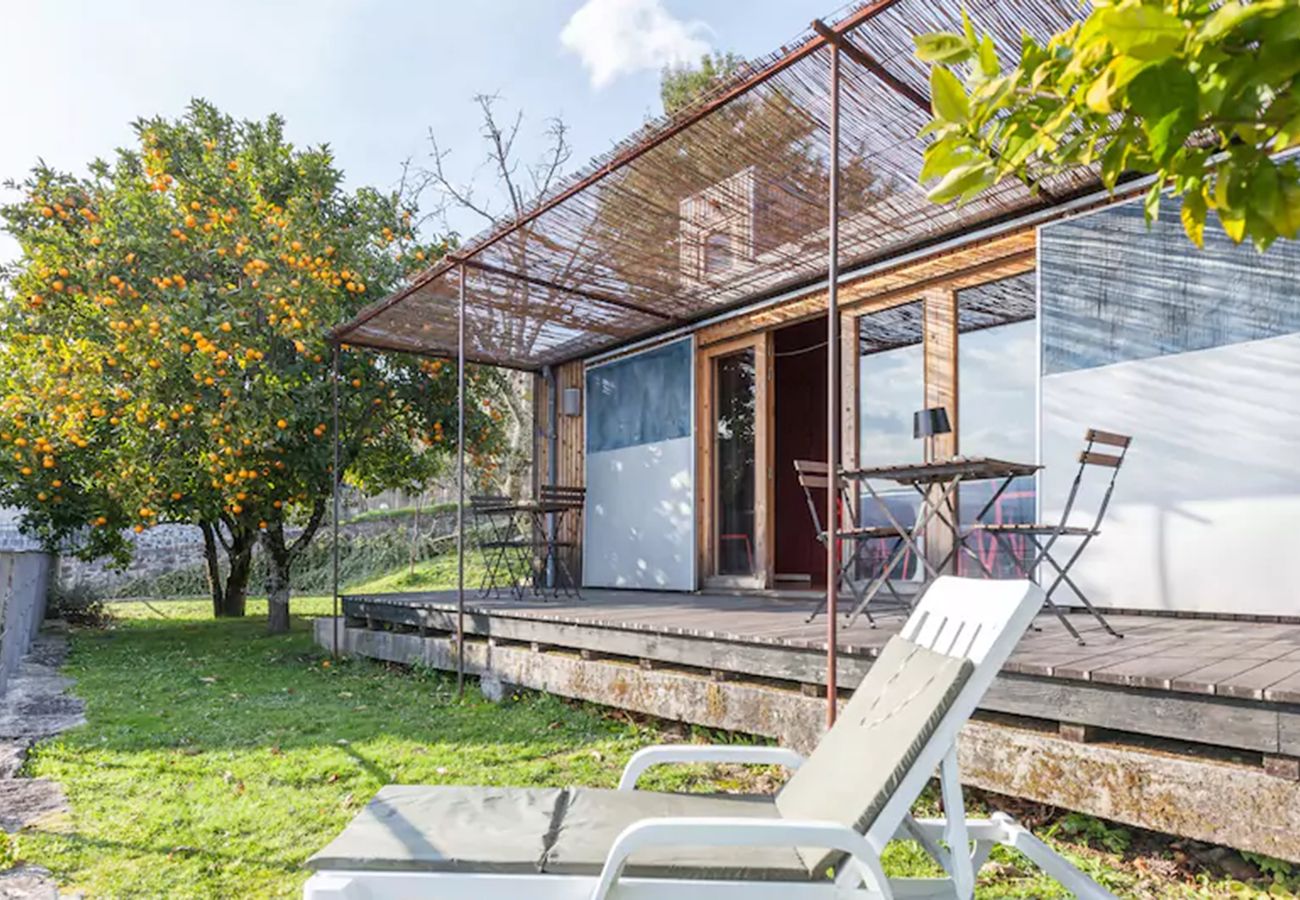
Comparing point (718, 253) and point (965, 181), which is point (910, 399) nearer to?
point (718, 253)

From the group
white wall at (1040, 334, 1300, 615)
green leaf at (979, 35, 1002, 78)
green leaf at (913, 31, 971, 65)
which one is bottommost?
white wall at (1040, 334, 1300, 615)

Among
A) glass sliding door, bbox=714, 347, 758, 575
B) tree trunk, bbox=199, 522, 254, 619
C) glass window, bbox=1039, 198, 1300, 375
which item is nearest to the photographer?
glass window, bbox=1039, 198, 1300, 375

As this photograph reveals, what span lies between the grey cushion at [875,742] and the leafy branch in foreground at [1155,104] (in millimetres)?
1023

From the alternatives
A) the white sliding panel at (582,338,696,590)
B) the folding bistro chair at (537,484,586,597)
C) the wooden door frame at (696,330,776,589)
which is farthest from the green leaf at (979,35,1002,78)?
the white sliding panel at (582,338,696,590)

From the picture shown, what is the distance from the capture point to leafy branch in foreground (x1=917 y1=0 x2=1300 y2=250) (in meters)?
0.80

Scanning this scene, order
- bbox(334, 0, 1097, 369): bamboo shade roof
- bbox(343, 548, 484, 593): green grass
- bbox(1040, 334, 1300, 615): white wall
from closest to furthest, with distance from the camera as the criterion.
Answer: bbox(334, 0, 1097, 369): bamboo shade roof, bbox(1040, 334, 1300, 615): white wall, bbox(343, 548, 484, 593): green grass

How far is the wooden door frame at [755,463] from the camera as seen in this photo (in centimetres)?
713

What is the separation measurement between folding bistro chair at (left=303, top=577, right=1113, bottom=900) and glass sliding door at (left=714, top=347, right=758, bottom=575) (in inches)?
206

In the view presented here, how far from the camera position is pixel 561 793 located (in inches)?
86.1

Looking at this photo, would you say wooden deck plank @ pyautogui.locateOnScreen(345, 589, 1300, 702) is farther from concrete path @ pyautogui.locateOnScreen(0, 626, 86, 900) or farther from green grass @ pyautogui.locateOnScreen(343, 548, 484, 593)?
green grass @ pyautogui.locateOnScreen(343, 548, 484, 593)

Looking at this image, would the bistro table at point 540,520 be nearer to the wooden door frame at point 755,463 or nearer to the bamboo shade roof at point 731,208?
the wooden door frame at point 755,463

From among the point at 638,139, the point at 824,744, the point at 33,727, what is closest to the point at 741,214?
the point at 638,139

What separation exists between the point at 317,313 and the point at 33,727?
398 centimetres

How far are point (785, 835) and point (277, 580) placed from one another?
8164 millimetres
